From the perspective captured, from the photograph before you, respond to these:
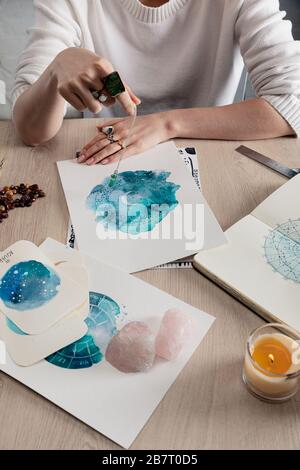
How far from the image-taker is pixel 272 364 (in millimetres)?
641

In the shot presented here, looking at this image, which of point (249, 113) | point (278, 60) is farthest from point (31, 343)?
point (278, 60)

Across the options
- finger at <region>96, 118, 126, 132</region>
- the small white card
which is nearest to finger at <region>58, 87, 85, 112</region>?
finger at <region>96, 118, 126, 132</region>

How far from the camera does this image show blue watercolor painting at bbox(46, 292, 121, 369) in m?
0.67

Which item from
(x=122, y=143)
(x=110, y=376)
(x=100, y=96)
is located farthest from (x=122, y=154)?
(x=110, y=376)

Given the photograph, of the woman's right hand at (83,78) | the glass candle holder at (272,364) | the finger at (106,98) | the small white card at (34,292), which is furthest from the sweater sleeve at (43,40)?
the glass candle holder at (272,364)

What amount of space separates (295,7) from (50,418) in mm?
3294

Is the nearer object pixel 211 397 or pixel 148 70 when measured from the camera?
pixel 211 397

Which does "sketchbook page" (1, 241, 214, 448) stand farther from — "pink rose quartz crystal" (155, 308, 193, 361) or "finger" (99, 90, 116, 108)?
"finger" (99, 90, 116, 108)

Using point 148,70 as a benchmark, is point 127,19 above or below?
above

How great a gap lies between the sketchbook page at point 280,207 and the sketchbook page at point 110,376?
0.25m

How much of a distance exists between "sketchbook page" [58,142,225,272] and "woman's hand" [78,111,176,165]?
0.02 meters

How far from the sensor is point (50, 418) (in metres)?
0.62
